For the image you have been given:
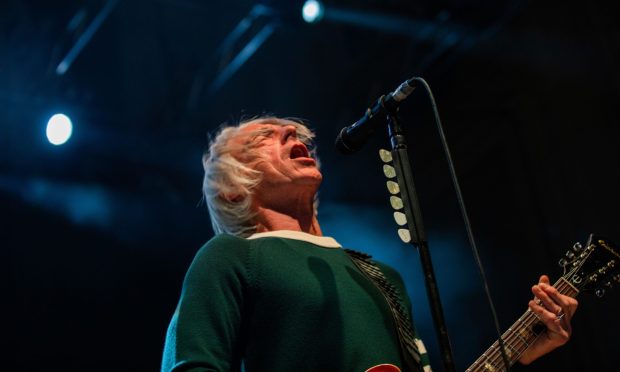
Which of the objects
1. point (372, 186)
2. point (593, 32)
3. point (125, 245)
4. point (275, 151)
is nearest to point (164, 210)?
point (125, 245)

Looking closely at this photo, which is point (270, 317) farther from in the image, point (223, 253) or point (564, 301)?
point (564, 301)

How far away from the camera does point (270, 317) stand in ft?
6.07

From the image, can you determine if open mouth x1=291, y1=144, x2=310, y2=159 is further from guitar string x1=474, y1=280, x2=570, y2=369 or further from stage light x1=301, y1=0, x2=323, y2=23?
stage light x1=301, y1=0, x2=323, y2=23

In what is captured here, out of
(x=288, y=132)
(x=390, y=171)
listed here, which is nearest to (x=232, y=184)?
(x=288, y=132)

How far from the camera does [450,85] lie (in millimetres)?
4922

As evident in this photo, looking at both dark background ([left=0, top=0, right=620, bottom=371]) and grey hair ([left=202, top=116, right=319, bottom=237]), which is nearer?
grey hair ([left=202, top=116, right=319, bottom=237])

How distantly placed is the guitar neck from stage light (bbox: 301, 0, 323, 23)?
2.64 metres

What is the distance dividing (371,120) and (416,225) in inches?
13.6

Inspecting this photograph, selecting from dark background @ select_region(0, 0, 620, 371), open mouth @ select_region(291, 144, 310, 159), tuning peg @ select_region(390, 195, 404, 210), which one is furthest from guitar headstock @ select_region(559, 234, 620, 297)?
dark background @ select_region(0, 0, 620, 371)

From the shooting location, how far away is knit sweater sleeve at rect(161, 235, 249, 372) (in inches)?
67.6

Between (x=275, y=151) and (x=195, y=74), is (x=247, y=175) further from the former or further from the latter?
(x=195, y=74)

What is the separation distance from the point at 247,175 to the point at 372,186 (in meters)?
3.19

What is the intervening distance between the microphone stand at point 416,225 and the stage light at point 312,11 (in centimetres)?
266

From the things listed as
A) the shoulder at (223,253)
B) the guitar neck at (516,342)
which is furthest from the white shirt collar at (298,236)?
the guitar neck at (516,342)
